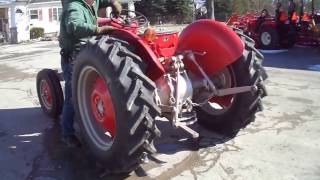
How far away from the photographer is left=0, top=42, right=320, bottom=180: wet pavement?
4395mm

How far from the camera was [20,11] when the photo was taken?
27312 mm

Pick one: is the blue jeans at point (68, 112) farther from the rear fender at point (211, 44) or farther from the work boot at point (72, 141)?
the rear fender at point (211, 44)

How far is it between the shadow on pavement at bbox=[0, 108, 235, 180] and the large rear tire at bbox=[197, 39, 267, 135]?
24 cm

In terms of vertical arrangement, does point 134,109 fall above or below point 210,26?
below

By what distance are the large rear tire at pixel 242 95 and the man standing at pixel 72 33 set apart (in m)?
1.55

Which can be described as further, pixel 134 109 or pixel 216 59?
pixel 216 59

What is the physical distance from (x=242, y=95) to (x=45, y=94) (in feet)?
10.3

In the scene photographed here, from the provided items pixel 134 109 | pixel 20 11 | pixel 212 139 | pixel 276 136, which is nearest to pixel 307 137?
pixel 276 136

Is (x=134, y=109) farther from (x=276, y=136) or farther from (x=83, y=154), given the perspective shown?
(x=276, y=136)

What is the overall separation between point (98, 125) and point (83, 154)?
1.46 feet

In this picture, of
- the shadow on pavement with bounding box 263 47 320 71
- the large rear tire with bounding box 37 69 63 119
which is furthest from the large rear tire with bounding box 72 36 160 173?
the shadow on pavement with bounding box 263 47 320 71

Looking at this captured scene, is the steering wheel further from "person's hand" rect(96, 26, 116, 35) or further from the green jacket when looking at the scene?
"person's hand" rect(96, 26, 116, 35)

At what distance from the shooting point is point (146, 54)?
4391 mm

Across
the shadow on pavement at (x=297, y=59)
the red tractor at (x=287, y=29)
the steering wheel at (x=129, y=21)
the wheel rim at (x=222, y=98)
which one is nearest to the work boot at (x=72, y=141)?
the steering wheel at (x=129, y=21)
